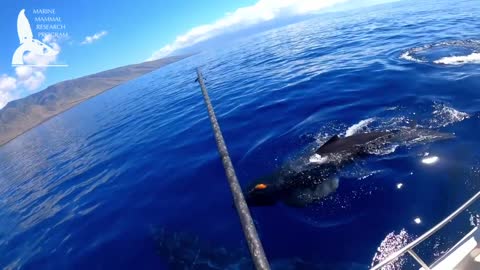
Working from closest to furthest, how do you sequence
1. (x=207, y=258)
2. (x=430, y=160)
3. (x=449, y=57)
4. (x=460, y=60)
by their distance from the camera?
(x=207, y=258), (x=430, y=160), (x=460, y=60), (x=449, y=57)

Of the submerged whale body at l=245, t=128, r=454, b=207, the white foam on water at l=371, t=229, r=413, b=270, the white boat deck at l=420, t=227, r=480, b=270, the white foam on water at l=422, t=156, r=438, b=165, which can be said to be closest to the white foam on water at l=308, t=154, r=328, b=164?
the submerged whale body at l=245, t=128, r=454, b=207

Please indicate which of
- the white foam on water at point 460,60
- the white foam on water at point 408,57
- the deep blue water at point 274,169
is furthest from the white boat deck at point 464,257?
the white foam on water at point 408,57

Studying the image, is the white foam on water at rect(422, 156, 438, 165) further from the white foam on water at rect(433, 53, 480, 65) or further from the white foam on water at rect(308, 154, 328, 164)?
the white foam on water at rect(433, 53, 480, 65)

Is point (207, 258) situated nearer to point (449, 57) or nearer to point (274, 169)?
point (274, 169)

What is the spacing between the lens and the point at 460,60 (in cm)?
1878

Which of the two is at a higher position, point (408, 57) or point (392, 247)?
point (408, 57)

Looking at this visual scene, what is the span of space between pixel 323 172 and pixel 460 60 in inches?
624

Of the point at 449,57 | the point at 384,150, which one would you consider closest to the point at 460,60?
the point at 449,57

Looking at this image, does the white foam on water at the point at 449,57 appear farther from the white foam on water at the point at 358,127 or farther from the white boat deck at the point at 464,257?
the white boat deck at the point at 464,257

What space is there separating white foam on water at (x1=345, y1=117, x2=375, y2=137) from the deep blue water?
237 mm

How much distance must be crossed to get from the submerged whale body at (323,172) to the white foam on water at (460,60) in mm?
10821

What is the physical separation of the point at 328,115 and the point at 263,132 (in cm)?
351

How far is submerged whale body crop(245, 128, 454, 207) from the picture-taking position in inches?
374

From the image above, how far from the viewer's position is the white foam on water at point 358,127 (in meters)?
12.6
